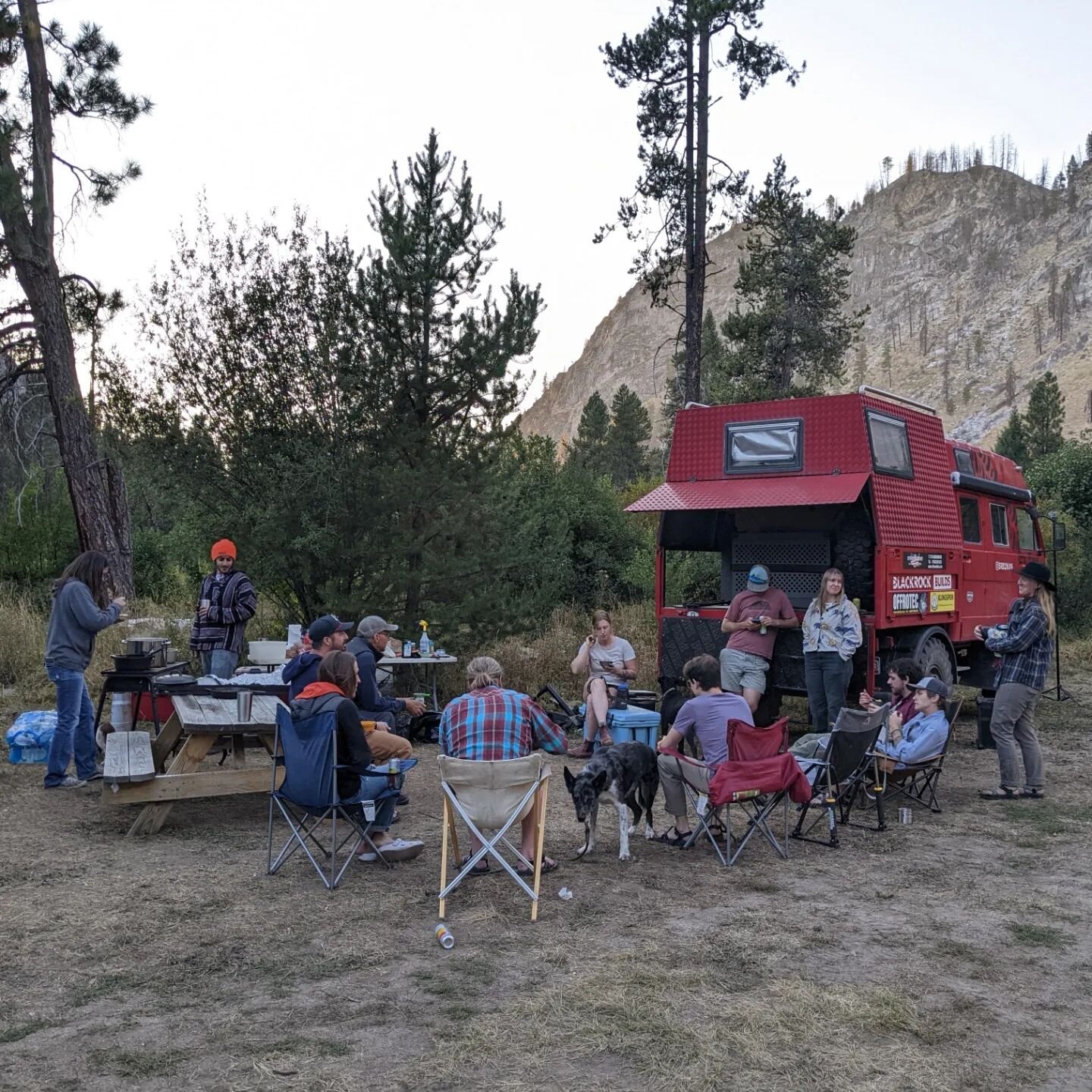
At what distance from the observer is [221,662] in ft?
27.5

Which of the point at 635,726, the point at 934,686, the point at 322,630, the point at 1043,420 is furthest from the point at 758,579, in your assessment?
the point at 1043,420

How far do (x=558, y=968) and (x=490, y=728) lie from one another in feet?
4.75

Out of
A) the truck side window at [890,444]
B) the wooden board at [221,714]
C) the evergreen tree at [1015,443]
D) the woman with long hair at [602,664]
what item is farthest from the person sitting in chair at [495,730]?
the evergreen tree at [1015,443]

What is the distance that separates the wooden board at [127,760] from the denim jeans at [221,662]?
145 cm

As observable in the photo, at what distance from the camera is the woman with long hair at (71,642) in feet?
23.9

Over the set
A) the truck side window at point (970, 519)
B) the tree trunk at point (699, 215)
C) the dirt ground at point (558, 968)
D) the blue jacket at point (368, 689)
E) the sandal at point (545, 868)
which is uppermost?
the tree trunk at point (699, 215)

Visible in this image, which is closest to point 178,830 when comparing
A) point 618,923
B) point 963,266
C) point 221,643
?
point 221,643

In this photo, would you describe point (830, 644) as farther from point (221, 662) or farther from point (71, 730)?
point (71, 730)

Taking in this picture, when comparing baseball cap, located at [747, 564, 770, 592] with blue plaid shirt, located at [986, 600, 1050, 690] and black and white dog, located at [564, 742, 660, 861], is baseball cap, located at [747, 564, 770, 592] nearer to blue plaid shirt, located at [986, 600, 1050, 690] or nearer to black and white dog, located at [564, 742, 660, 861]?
blue plaid shirt, located at [986, 600, 1050, 690]

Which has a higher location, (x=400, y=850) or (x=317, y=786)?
(x=317, y=786)

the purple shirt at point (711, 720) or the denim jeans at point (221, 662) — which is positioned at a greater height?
the denim jeans at point (221, 662)

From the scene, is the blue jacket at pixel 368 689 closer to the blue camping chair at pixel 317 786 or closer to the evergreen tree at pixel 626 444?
the blue camping chair at pixel 317 786

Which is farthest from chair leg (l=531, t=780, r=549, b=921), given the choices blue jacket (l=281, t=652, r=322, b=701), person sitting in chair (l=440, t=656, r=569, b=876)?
blue jacket (l=281, t=652, r=322, b=701)

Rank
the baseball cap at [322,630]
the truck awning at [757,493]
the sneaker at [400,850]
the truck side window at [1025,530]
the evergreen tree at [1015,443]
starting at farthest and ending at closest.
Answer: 1. the evergreen tree at [1015,443]
2. the truck side window at [1025,530]
3. the truck awning at [757,493]
4. the baseball cap at [322,630]
5. the sneaker at [400,850]
